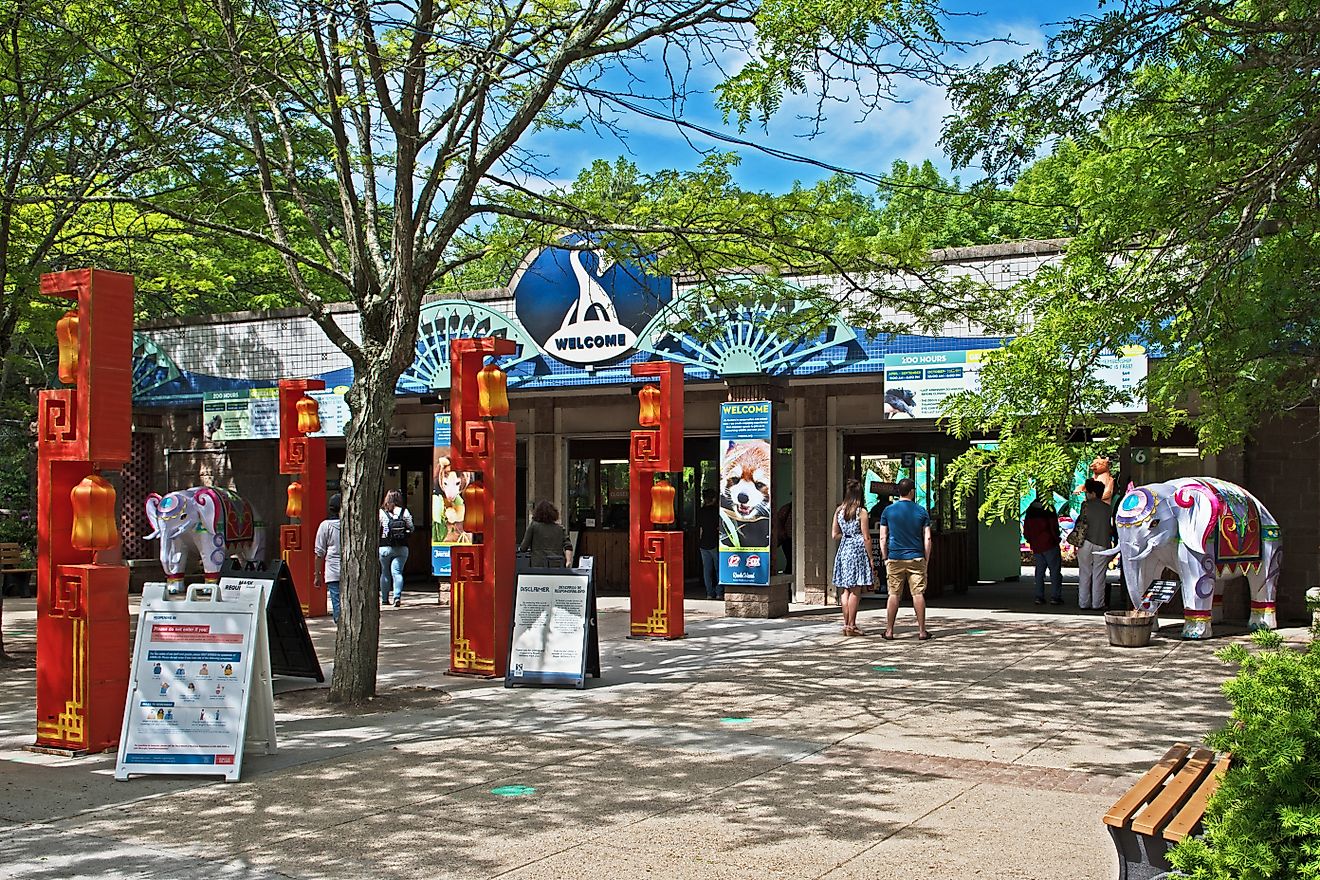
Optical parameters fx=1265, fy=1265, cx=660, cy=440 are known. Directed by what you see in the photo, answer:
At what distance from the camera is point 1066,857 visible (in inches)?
222

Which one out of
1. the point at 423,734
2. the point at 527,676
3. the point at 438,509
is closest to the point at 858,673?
the point at 527,676

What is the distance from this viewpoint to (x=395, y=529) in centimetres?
1802

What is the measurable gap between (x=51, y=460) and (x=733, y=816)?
5.16m

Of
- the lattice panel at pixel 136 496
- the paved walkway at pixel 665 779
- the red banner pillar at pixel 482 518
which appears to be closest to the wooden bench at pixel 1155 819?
the paved walkway at pixel 665 779

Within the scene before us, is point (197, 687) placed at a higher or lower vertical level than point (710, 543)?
lower

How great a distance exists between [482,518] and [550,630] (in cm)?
129

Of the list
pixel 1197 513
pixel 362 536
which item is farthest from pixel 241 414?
pixel 1197 513

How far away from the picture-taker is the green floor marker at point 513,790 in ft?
22.6

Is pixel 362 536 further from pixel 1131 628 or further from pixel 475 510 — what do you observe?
pixel 1131 628

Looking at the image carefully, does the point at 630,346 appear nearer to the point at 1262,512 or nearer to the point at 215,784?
the point at 1262,512

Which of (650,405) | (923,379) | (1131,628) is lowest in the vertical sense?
(1131,628)

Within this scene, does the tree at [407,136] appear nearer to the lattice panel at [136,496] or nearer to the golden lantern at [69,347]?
the golden lantern at [69,347]

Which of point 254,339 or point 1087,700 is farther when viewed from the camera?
point 254,339

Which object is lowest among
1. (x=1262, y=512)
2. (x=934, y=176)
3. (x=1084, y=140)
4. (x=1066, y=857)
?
(x=1066, y=857)
